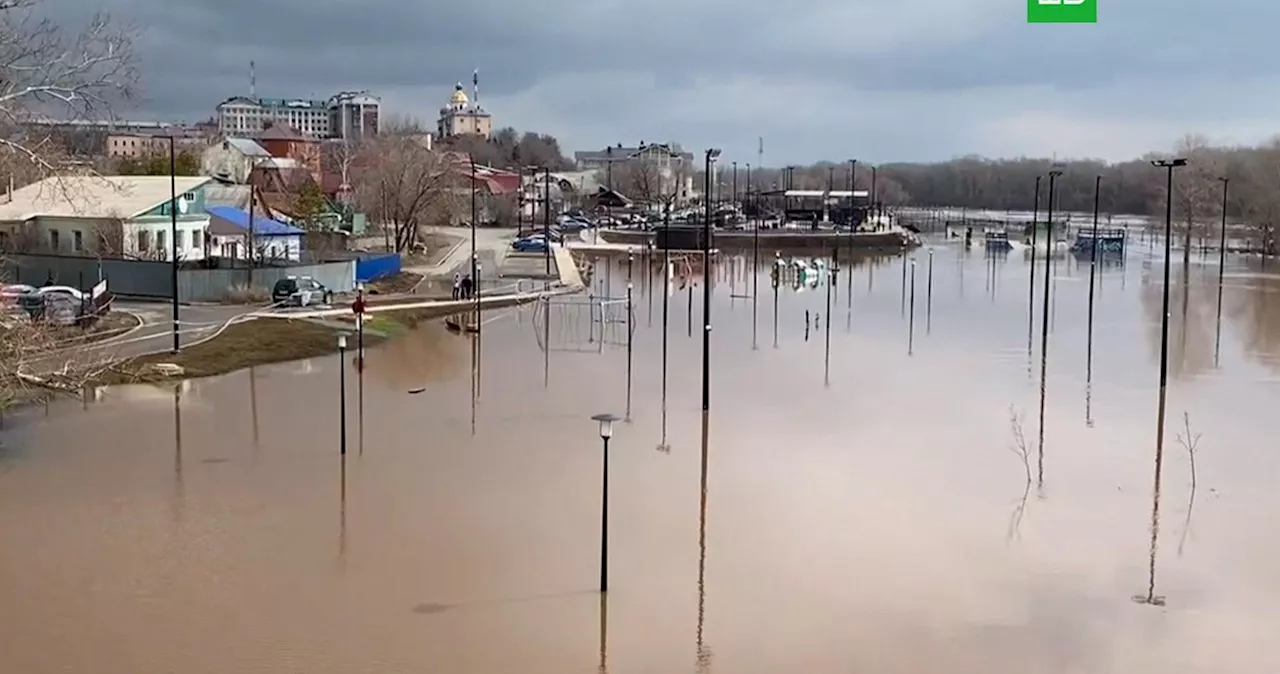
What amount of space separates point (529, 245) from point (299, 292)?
20.3m

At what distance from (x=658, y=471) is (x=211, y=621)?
16.6 feet

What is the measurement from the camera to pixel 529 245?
143 feet

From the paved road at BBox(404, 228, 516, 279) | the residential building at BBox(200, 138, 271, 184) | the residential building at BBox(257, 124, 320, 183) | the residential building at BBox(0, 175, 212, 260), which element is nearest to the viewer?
the residential building at BBox(0, 175, 212, 260)

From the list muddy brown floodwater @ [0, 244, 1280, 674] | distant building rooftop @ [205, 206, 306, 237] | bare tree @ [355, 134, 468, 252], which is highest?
bare tree @ [355, 134, 468, 252]

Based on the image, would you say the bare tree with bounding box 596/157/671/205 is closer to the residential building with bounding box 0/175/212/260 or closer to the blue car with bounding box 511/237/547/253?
the blue car with bounding box 511/237/547/253

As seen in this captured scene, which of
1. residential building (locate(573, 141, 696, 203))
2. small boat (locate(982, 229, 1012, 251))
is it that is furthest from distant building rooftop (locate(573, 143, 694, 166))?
small boat (locate(982, 229, 1012, 251))

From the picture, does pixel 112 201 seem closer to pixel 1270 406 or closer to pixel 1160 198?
pixel 1270 406

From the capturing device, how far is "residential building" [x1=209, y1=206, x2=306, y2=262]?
2984 centimetres

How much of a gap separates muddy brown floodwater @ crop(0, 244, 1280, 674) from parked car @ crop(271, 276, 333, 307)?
586 cm

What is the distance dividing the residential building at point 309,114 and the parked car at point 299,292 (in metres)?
96.6

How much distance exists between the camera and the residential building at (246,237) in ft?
97.9

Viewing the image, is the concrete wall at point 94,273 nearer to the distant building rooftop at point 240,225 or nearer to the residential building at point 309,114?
the distant building rooftop at point 240,225

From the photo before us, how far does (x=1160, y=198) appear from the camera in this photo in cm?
7100

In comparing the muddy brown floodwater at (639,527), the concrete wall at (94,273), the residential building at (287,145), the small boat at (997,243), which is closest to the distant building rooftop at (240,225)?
the concrete wall at (94,273)
